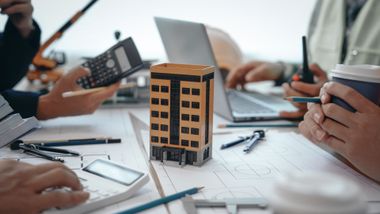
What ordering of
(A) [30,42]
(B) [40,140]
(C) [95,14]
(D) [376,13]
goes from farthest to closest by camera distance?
(C) [95,14] → (D) [376,13] → (A) [30,42] → (B) [40,140]

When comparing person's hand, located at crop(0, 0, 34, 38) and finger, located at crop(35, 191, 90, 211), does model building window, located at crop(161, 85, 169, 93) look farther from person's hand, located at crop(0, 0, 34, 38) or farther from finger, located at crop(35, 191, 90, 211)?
person's hand, located at crop(0, 0, 34, 38)

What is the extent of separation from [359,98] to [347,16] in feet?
3.37

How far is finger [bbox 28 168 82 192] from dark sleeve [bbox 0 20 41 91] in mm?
743

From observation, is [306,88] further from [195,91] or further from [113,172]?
[113,172]

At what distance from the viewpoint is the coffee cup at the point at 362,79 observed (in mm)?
747

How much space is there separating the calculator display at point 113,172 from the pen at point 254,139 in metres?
0.27

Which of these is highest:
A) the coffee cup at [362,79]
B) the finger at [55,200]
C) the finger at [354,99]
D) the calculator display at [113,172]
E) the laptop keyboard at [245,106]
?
the coffee cup at [362,79]

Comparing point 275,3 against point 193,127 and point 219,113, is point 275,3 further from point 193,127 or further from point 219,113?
point 193,127

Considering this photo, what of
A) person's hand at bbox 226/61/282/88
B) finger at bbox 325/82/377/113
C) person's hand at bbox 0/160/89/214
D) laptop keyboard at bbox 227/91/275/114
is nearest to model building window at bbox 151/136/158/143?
person's hand at bbox 0/160/89/214

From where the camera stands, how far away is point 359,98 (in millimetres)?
770

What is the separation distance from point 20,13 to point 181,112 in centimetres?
65

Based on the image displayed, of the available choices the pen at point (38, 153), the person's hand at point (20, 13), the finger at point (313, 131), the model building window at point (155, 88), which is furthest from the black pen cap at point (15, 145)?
the finger at point (313, 131)

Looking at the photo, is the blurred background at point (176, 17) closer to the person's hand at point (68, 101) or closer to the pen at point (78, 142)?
the person's hand at point (68, 101)

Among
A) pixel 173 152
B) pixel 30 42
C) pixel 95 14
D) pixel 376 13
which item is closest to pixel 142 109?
pixel 30 42
